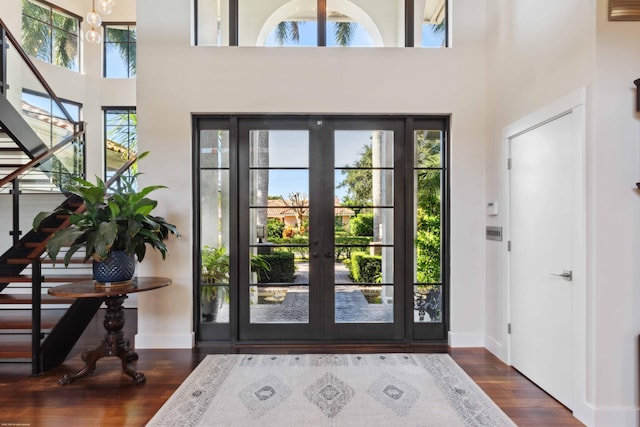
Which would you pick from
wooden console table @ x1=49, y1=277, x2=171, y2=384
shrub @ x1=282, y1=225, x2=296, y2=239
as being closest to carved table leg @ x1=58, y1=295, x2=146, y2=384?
wooden console table @ x1=49, y1=277, x2=171, y2=384

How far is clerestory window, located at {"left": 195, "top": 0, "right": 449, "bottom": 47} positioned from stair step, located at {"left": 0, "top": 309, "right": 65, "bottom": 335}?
10.4 feet

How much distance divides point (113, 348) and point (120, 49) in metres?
6.83

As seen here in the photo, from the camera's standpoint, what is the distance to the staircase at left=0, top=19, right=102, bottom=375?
314 cm

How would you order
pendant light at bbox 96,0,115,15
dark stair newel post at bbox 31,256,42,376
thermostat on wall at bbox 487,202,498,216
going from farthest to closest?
pendant light at bbox 96,0,115,15 → thermostat on wall at bbox 487,202,498,216 → dark stair newel post at bbox 31,256,42,376

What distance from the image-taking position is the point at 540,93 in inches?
111

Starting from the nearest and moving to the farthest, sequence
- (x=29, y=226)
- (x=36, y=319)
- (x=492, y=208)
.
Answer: (x=36, y=319) → (x=492, y=208) → (x=29, y=226)

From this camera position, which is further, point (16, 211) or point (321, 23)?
point (16, 211)

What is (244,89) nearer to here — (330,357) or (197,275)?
(197,275)

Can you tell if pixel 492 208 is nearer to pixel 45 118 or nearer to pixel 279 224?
pixel 279 224

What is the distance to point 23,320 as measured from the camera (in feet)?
10.6

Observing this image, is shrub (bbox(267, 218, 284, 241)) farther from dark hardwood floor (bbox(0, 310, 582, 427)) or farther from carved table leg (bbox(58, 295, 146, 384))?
carved table leg (bbox(58, 295, 146, 384))

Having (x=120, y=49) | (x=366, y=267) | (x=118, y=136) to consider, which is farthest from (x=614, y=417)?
(x=120, y=49)

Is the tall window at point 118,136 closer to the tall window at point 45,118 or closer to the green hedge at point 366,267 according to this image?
the tall window at point 45,118

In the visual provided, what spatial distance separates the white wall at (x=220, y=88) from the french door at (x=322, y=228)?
0.61 ft
